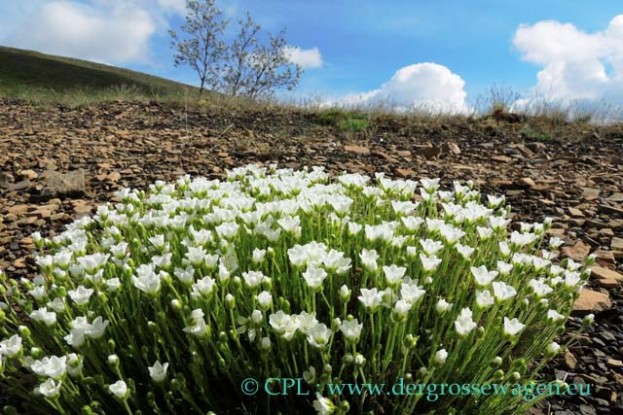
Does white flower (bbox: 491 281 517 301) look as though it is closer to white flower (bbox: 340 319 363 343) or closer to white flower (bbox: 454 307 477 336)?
white flower (bbox: 454 307 477 336)

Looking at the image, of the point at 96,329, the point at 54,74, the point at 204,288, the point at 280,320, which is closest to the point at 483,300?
the point at 280,320

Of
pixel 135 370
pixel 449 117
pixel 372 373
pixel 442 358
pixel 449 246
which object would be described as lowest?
pixel 135 370

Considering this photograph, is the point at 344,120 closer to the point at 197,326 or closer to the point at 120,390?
the point at 197,326

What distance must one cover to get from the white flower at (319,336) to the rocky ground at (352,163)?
1.43 meters

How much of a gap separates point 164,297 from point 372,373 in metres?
1.27

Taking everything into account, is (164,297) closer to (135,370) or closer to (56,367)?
(135,370)

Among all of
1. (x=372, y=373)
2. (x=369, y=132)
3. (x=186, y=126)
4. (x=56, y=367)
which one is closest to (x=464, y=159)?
(x=369, y=132)

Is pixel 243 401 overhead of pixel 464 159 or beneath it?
beneath

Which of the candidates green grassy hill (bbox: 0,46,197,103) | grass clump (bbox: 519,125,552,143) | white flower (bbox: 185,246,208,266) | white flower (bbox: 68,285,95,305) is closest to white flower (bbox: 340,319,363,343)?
white flower (bbox: 185,246,208,266)

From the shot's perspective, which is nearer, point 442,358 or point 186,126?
point 442,358

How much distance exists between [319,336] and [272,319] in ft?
0.68

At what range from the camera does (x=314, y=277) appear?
210cm

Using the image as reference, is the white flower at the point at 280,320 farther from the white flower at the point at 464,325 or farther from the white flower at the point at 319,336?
the white flower at the point at 464,325

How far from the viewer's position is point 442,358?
6.27ft
